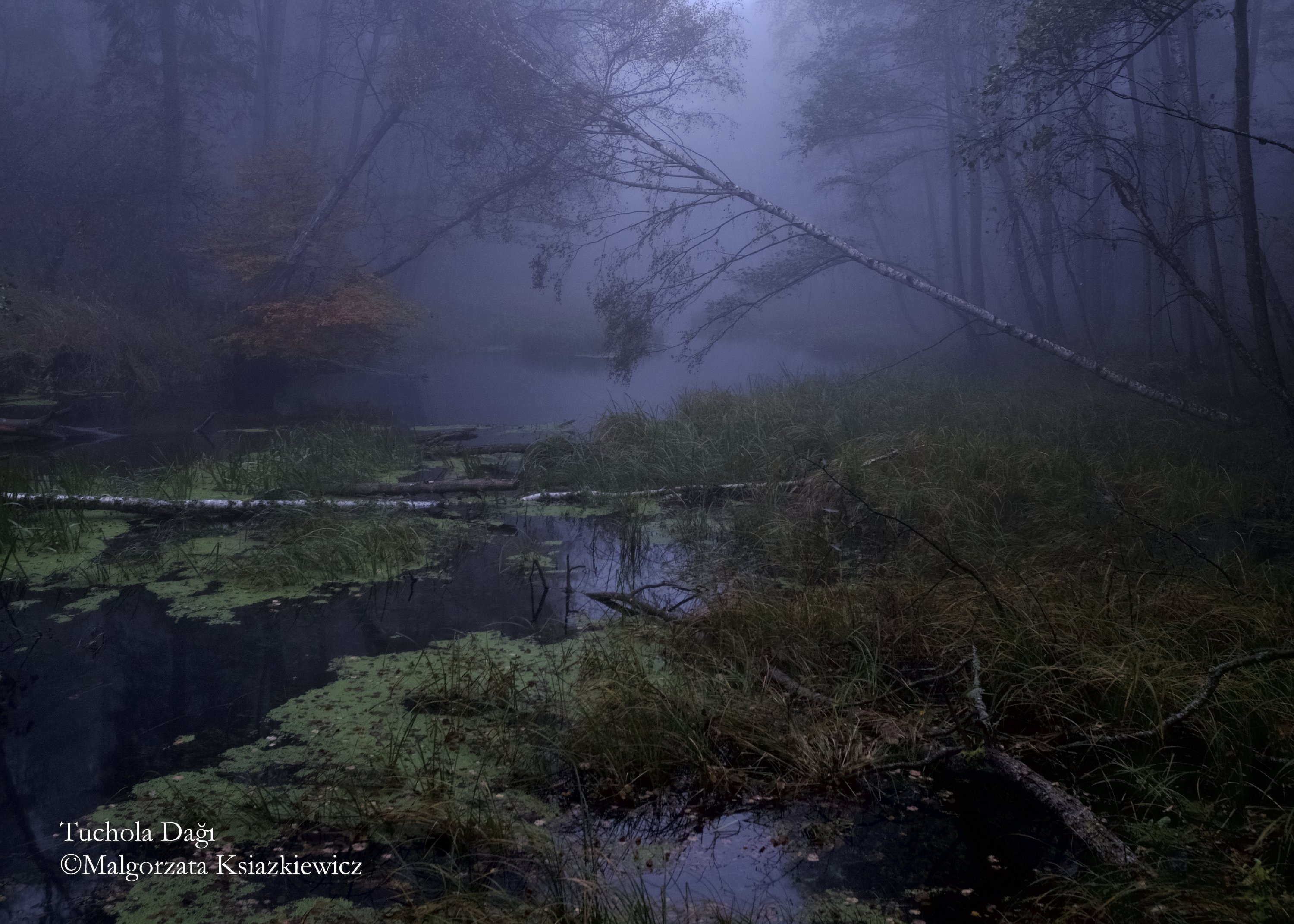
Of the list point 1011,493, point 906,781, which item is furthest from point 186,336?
point 906,781

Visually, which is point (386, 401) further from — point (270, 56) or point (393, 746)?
point (270, 56)

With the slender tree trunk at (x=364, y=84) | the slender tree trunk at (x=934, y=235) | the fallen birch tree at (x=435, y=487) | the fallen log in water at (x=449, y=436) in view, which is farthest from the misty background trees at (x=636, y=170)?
the fallen birch tree at (x=435, y=487)


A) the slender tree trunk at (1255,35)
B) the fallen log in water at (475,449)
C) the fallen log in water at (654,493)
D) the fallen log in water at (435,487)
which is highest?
the slender tree trunk at (1255,35)

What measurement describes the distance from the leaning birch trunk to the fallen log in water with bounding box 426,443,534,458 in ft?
11.3

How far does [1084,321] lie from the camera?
1268 cm

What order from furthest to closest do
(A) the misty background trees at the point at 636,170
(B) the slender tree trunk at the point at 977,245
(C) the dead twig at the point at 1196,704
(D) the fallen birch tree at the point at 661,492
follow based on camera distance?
(B) the slender tree trunk at the point at 977,245 → (A) the misty background trees at the point at 636,170 → (D) the fallen birch tree at the point at 661,492 → (C) the dead twig at the point at 1196,704

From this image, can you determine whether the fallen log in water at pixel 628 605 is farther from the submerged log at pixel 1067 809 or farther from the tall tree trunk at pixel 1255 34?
the tall tree trunk at pixel 1255 34

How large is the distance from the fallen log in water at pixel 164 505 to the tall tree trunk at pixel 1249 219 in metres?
6.76

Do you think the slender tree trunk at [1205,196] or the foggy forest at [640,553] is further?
the slender tree trunk at [1205,196]

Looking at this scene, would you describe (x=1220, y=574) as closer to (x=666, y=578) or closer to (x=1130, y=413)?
(x=666, y=578)

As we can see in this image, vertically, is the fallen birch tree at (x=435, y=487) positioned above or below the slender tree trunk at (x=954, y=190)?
below

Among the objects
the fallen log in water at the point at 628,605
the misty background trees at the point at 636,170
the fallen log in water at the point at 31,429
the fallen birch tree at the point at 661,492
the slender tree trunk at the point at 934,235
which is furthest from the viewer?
the slender tree trunk at the point at 934,235

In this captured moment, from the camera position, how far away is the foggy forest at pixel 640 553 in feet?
8.09

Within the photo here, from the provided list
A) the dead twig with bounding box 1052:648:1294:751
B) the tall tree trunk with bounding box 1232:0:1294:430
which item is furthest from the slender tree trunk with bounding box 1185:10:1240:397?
the dead twig with bounding box 1052:648:1294:751
